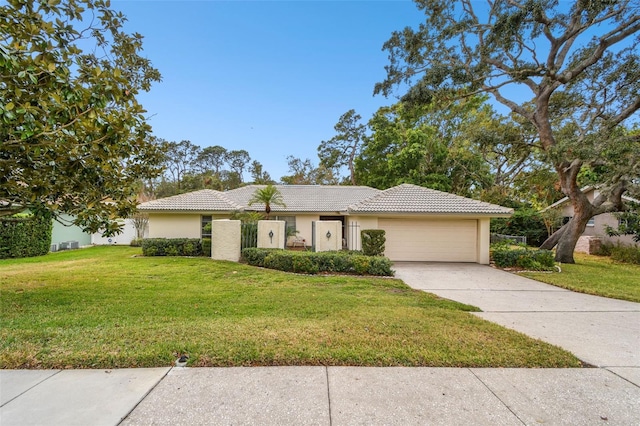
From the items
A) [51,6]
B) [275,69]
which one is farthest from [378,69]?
[51,6]

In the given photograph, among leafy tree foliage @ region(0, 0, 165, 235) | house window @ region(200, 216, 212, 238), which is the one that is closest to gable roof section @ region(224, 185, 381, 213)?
house window @ region(200, 216, 212, 238)

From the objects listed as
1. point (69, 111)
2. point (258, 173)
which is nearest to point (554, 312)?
point (69, 111)

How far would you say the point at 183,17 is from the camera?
33.0 ft

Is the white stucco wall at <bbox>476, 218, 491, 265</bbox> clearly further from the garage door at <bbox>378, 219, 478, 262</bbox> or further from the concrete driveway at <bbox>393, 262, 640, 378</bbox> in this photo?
the concrete driveway at <bbox>393, 262, 640, 378</bbox>

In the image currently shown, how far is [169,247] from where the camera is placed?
14.0 m

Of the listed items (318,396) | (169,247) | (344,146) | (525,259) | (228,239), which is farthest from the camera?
(344,146)

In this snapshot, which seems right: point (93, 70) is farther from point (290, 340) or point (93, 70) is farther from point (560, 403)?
point (560, 403)

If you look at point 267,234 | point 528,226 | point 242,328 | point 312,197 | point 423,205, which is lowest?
point 242,328

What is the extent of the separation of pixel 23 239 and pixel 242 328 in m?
16.2

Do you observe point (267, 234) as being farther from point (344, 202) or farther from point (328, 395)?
point (328, 395)

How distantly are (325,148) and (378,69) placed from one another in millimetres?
21774

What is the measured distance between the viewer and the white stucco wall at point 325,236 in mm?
12305

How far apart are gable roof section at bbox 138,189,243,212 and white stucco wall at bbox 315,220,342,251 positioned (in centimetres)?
545

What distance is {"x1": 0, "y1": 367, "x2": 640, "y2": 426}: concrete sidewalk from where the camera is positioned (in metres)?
2.61
